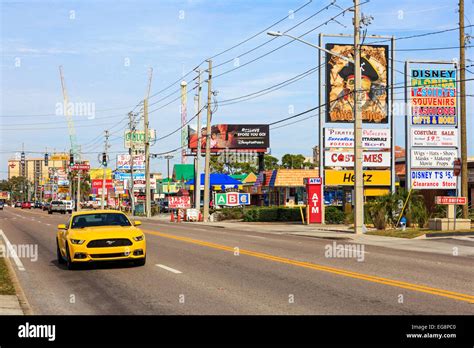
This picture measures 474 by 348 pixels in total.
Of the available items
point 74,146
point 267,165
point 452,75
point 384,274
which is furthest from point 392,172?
point 74,146

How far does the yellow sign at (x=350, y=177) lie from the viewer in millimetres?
42844

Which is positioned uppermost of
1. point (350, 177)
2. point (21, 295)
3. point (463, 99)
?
point (463, 99)

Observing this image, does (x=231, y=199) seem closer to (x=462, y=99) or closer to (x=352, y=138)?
(x=352, y=138)

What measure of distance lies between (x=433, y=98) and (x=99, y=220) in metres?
29.2

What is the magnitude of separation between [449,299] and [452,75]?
109ft

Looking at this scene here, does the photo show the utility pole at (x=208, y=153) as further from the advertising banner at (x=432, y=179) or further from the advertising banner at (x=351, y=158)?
the advertising banner at (x=432, y=179)

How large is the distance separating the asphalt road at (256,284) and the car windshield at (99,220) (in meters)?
1.10

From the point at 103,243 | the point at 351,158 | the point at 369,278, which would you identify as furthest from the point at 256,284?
the point at 351,158

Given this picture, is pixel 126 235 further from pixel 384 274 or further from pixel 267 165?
pixel 267 165

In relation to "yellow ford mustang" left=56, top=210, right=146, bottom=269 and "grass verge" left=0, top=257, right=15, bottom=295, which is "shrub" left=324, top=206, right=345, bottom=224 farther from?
"grass verge" left=0, top=257, right=15, bottom=295

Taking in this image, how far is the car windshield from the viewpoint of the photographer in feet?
57.1

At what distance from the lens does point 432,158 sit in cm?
4150

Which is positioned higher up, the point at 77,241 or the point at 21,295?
the point at 77,241

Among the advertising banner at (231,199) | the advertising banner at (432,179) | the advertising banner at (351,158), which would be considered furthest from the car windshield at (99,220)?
the advertising banner at (231,199)
